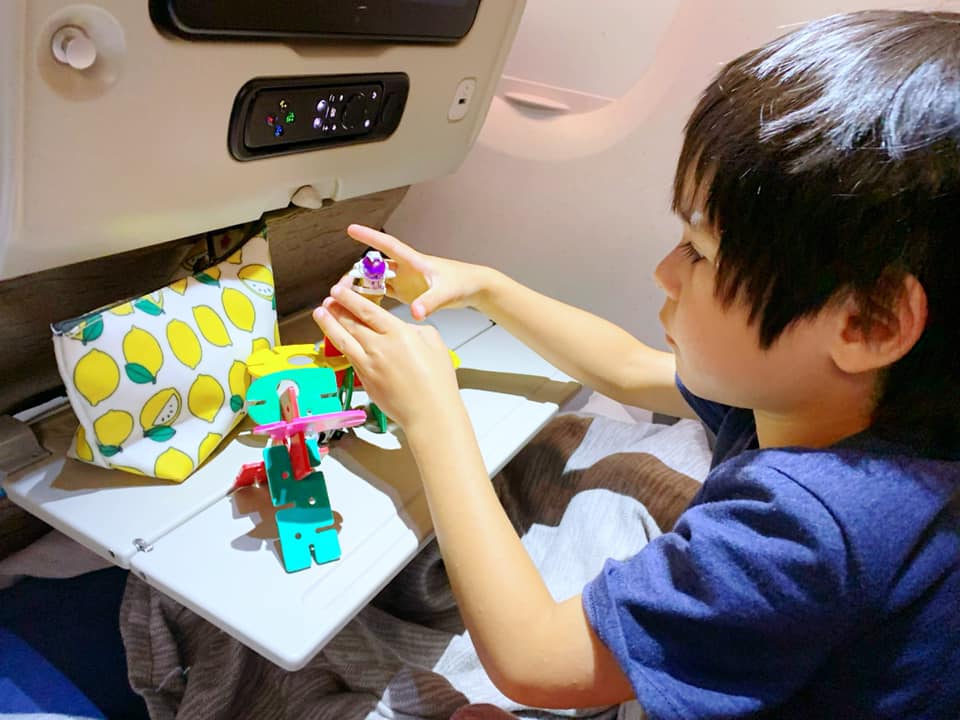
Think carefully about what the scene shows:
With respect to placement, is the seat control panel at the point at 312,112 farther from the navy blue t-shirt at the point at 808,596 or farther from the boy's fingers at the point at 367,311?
the navy blue t-shirt at the point at 808,596

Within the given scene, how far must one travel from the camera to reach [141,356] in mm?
673

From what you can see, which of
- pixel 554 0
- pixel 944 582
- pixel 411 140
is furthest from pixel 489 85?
pixel 944 582

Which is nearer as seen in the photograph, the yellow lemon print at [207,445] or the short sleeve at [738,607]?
the short sleeve at [738,607]

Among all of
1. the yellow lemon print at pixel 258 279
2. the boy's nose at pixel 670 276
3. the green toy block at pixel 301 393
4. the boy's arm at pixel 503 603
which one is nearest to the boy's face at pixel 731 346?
the boy's nose at pixel 670 276

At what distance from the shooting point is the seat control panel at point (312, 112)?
656mm

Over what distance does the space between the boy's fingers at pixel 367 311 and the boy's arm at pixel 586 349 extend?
0.71 ft

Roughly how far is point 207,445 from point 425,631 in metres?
0.30

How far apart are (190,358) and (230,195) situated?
0.16 meters

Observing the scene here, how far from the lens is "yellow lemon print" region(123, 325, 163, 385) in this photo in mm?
664

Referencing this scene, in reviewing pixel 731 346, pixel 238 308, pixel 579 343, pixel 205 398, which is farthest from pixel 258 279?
pixel 731 346

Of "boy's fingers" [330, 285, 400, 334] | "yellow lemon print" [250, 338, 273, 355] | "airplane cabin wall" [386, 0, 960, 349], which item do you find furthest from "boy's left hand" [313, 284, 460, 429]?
"airplane cabin wall" [386, 0, 960, 349]

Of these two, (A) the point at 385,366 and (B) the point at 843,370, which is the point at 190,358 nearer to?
(A) the point at 385,366

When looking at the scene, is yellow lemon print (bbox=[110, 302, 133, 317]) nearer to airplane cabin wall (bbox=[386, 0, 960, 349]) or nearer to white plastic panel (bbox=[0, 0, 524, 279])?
white plastic panel (bbox=[0, 0, 524, 279])

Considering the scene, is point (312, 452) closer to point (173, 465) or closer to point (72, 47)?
point (173, 465)
